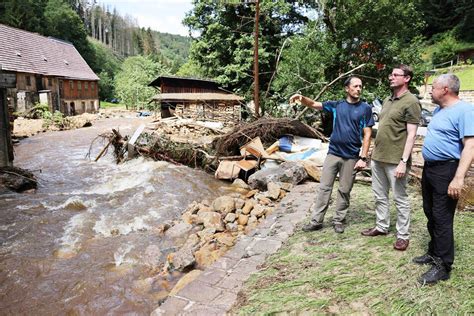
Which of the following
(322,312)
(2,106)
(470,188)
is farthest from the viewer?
(2,106)


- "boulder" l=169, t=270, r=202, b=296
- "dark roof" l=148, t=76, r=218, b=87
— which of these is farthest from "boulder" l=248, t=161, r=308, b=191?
"dark roof" l=148, t=76, r=218, b=87

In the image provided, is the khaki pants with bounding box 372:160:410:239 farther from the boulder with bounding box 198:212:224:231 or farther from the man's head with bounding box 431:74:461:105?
the boulder with bounding box 198:212:224:231

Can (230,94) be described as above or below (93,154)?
above

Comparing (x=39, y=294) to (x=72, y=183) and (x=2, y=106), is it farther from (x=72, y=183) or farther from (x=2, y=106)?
(x=2, y=106)

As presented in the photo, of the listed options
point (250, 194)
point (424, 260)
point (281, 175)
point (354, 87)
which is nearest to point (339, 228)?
point (424, 260)

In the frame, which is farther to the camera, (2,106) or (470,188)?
(2,106)

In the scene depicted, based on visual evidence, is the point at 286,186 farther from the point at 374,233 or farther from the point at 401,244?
the point at 401,244

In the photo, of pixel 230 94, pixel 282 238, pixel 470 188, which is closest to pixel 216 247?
pixel 282 238

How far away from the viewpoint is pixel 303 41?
43.8ft

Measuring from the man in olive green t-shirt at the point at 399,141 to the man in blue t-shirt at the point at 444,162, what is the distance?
1.20 feet

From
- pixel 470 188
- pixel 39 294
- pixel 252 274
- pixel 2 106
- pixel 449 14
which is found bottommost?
pixel 39 294

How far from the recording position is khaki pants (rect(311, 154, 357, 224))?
412cm

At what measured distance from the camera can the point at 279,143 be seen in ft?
33.3

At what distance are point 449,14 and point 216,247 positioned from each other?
47.2 m
